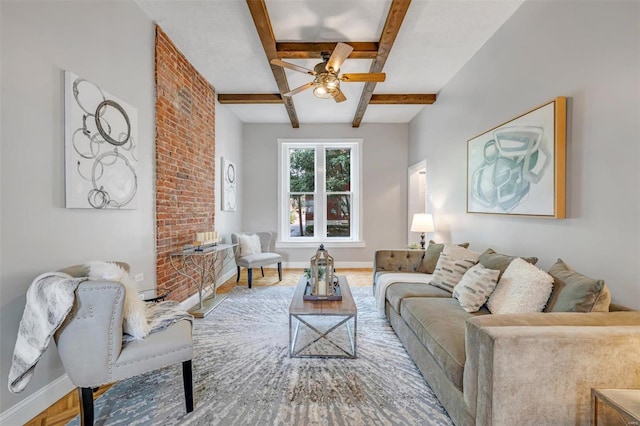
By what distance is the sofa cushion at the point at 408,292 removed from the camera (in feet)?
8.59

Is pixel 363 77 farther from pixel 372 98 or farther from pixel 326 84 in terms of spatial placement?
pixel 372 98

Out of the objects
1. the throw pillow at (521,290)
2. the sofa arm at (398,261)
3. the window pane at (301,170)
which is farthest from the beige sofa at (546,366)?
the window pane at (301,170)

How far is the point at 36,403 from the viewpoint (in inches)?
67.6

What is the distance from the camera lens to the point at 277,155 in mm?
5996

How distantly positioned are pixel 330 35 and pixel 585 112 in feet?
7.46

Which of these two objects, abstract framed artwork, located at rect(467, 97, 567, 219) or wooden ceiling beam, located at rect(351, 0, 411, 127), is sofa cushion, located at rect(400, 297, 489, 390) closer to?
abstract framed artwork, located at rect(467, 97, 567, 219)

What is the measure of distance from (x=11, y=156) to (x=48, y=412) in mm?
1522

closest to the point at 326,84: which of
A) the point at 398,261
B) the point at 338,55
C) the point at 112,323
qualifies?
the point at 338,55

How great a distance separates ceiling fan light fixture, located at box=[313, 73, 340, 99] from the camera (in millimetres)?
2982

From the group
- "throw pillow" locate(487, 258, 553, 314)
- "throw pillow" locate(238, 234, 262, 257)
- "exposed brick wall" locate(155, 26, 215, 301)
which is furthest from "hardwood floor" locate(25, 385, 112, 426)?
"throw pillow" locate(238, 234, 262, 257)

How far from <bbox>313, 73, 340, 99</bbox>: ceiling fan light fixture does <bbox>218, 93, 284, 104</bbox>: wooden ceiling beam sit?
156 cm

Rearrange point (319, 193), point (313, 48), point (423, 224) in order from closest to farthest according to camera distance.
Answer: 1. point (313, 48)
2. point (423, 224)
3. point (319, 193)

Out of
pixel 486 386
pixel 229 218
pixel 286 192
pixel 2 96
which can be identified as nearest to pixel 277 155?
pixel 286 192

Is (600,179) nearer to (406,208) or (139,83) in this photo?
(139,83)
